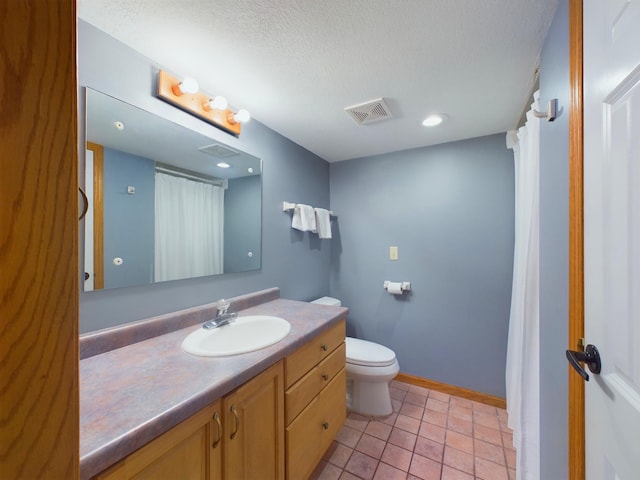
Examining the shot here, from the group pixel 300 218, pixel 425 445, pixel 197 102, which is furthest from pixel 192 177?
pixel 425 445

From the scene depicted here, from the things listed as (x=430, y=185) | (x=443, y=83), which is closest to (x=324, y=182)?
(x=430, y=185)

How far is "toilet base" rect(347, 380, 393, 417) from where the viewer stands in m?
1.81

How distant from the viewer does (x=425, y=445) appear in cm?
155

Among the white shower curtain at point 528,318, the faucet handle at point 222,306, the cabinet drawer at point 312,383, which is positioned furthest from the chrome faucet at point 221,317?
the white shower curtain at point 528,318

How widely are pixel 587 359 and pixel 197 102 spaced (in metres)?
1.85

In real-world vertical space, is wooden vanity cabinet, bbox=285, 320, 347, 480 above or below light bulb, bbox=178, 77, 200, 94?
below

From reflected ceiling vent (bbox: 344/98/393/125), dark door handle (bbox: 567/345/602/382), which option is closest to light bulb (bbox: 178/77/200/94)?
reflected ceiling vent (bbox: 344/98/393/125)

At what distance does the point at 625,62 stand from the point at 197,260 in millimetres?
1654

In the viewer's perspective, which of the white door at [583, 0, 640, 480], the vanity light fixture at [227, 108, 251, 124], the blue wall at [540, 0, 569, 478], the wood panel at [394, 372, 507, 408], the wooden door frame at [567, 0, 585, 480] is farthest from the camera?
the wood panel at [394, 372, 507, 408]

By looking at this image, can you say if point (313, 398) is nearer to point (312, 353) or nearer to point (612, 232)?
point (312, 353)

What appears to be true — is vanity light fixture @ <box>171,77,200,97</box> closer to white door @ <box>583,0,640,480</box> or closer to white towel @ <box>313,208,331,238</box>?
white towel @ <box>313,208,331,238</box>

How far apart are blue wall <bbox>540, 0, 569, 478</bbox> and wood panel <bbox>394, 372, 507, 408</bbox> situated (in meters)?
1.01

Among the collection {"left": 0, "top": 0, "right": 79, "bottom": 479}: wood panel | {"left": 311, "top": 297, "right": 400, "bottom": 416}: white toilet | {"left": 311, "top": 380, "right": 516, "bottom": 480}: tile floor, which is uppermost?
{"left": 0, "top": 0, "right": 79, "bottom": 479}: wood panel

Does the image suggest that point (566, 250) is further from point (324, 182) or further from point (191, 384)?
point (324, 182)
